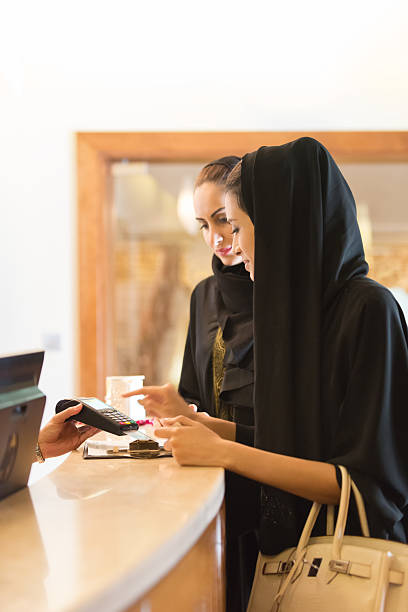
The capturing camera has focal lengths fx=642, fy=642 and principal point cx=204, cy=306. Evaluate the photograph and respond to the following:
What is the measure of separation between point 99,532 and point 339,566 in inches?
18.8

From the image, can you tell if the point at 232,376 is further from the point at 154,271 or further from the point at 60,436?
the point at 154,271

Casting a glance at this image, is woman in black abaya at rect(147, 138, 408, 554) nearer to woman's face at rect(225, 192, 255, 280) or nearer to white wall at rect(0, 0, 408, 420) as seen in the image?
woman's face at rect(225, 192, 255, 280)

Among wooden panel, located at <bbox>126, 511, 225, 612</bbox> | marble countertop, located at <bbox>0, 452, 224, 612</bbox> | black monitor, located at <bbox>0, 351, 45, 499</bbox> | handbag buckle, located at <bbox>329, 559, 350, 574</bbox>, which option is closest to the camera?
marble countertop, located at <bbox>0, 452, 224, 612</bbox>

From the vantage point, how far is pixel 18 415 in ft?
3.15

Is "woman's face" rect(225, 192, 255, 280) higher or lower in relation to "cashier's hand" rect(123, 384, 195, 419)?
higher

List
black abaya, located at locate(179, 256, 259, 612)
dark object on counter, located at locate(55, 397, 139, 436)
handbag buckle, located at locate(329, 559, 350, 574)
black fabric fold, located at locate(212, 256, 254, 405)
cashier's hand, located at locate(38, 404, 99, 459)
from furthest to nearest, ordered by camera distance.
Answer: black fabric fold, located at locate(212, 256, 254, 405) → black abaya, located at locate(179, 256, 259, 612) → cashier's hand, located at locate(38, 404, 99, 459) → dark object on counter, located at locate(55, 397, 139, 436) → handbag buckle, located at locate(329, 559, 350, 574)

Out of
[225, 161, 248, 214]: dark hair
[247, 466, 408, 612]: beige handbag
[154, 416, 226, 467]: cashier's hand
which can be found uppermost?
[225, 161, 248, 214]: dark hair

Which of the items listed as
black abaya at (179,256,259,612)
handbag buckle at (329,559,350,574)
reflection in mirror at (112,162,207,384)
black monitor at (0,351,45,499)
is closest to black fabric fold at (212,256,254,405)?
black abaya at (179,256,259,612)

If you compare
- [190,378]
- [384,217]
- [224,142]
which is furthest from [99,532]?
[384,217]

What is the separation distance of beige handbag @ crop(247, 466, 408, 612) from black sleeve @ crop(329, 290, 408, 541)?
0.04 metres

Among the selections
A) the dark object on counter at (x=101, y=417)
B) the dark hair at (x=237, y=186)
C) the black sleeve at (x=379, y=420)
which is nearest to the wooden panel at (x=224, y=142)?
the dark hair at (x=237, y=186)

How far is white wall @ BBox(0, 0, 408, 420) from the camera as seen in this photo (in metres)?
3.75

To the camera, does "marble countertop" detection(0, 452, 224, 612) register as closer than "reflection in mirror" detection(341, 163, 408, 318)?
Yes

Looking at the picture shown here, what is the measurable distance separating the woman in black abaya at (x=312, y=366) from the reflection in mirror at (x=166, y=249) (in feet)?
8.65
